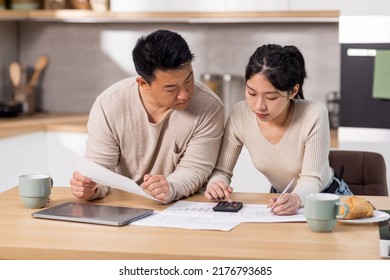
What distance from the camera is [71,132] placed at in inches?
→ 165

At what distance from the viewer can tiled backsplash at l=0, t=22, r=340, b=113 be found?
434cm

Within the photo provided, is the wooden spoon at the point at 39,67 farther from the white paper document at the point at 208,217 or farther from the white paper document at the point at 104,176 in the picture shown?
the white paper document at the point at 208,217

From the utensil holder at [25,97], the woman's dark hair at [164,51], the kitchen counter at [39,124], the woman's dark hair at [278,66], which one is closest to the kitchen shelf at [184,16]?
the utensil holder at [25,97]

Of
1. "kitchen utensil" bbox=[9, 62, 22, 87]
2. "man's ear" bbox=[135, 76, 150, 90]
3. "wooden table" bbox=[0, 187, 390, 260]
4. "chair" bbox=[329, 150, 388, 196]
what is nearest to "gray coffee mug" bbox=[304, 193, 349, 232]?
"wooden table" bbox=[0, 187, 390, 260]

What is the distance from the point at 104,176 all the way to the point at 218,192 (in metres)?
0.36

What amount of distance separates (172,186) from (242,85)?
218cm

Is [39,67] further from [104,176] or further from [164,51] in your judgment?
[104,176]

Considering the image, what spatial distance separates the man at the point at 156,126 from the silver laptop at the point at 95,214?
179 mm

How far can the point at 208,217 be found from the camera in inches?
81.6

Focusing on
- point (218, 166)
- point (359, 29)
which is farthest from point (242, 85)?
point (218, 166)

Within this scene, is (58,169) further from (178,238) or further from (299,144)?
(178,238)

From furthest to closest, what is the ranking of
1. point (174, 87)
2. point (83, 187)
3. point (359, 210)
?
point (174, 87) → point (83, 187) → point (359, 210)

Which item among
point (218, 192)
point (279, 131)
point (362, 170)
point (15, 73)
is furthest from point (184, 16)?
point (218, 192)

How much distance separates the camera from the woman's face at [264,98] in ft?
7.55
